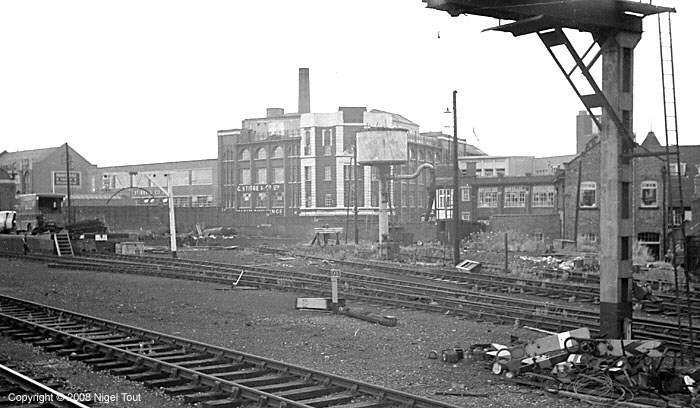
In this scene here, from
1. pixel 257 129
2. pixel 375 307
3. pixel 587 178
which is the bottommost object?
pixel 375 307

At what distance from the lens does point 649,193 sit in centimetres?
3744

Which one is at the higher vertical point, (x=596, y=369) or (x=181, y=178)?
(x=181, y=178)

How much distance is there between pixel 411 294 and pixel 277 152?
5653 cm

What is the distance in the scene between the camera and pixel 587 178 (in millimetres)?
40188

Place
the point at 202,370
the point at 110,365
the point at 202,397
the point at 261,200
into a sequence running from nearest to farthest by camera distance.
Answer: the point at 202,397, the point at 202,370, the point at 110,365, the point at 261,200

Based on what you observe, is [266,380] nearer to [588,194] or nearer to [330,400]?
[330,400]

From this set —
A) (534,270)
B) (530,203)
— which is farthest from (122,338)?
(530,203)

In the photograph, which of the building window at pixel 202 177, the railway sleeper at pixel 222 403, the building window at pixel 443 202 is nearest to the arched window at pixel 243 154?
the building window at pixel 202 177

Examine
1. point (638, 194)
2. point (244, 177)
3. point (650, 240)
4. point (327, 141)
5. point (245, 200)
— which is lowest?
point (650, 240)

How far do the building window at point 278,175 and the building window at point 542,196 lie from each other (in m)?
26.3

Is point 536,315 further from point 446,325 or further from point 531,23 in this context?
point 531,23

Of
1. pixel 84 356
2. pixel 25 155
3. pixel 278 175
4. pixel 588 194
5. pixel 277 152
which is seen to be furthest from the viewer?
pixel 25 155

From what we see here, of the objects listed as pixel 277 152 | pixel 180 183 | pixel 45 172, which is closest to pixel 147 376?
pixel 277 152

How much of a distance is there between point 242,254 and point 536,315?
2360cm
